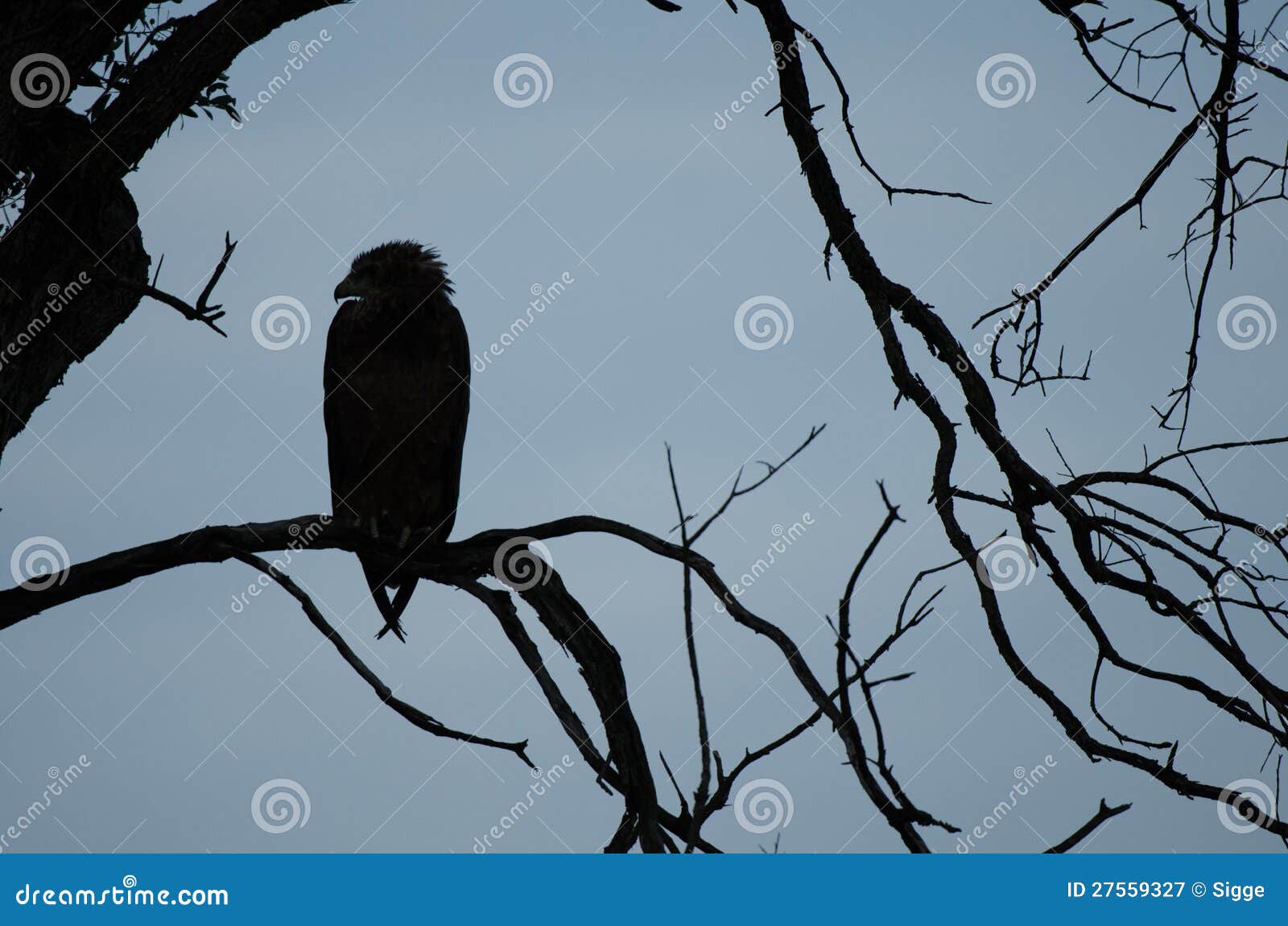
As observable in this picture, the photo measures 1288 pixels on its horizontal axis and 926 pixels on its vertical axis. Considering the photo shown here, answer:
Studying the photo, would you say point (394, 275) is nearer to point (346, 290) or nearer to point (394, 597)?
point (346, 290)

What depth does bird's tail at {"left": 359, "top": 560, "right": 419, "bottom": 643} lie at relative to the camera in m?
5.11

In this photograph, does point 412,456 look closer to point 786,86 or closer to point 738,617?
point 786,86

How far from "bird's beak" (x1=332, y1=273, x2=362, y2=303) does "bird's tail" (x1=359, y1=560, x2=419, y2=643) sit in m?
1.36

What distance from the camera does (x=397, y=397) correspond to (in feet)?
19.4

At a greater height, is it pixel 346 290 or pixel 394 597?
pixel 346 290

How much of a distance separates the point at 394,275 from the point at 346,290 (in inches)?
9.7

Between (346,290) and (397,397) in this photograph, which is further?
(346,290)

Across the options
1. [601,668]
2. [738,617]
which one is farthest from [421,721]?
[738,617]

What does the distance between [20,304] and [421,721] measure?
5.98 ft

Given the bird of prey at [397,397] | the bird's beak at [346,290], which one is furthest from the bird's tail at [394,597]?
the bird's beak at [346,290]

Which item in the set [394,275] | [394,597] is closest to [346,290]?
[394,275]

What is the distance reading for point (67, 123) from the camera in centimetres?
378

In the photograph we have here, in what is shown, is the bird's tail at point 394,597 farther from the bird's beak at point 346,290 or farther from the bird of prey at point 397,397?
the bird's beak at point 346,290

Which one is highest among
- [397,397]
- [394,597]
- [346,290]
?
[346,290]
